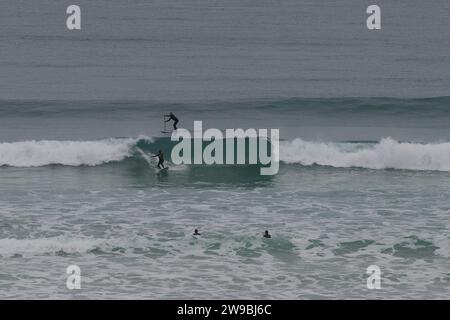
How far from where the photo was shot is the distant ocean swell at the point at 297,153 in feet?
140

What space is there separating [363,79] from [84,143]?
21.6 metres

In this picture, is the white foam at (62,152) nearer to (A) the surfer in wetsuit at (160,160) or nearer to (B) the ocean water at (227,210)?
(B) the ocean water at (227,210)

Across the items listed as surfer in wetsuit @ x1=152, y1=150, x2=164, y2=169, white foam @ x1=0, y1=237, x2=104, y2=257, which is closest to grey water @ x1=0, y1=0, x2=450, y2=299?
white foam @ x1=0, y1=237, x2=104, y2=257

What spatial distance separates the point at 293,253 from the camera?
29.3m

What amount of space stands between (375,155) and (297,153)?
3799 millimetres

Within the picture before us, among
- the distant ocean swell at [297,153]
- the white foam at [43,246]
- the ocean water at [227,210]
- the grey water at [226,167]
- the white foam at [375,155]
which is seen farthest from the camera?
the distant ocean swell at [297,153]

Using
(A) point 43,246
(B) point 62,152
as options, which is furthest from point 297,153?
(A) point 43,246

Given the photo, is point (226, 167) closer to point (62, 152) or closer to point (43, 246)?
point (62, 152)

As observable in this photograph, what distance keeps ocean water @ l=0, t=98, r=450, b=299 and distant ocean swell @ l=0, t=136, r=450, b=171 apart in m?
0.09

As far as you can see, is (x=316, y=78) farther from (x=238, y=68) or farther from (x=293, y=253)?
(x=293, y=253)

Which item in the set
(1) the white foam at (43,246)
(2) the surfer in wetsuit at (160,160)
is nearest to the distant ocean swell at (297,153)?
(2) the surfer in wetsuit at (160,160)

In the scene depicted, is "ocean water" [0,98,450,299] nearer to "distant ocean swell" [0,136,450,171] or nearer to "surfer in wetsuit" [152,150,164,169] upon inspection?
"distant ocean swell" [0,136,450,171]

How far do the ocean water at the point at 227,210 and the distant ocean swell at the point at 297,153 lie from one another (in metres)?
0.09

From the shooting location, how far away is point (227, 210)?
33.9 metres
